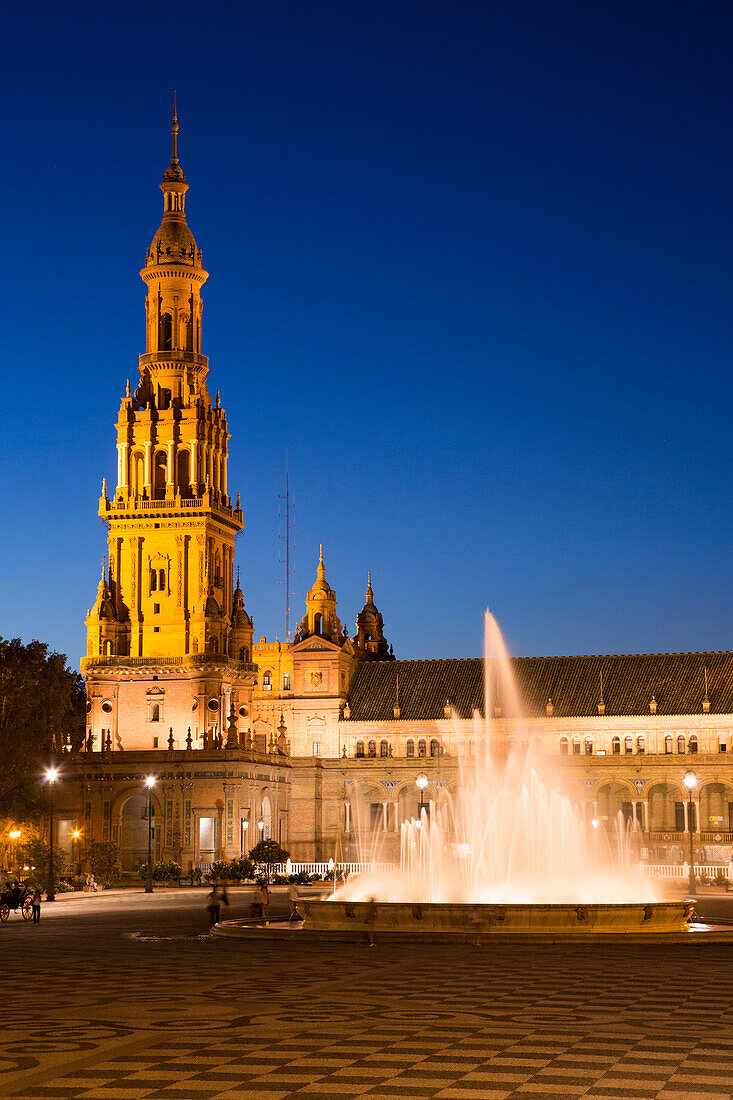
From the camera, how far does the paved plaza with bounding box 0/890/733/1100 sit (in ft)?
55.8

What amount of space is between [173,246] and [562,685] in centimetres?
4700

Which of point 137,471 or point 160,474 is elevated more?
point 137,471

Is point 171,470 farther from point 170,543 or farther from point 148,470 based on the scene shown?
point 170,543

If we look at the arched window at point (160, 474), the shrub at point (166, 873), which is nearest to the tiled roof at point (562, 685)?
the arched window at point (160, 474)

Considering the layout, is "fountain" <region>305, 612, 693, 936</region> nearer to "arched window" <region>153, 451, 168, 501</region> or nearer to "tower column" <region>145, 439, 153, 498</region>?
"tower column" <region>145, 439, 153, 498</region>

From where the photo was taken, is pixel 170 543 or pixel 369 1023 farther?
pixel 170 543

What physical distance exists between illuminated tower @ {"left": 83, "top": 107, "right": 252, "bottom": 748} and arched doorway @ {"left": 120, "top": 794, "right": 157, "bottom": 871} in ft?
20.6

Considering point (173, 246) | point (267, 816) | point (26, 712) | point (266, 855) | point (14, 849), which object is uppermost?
point (173, 246)

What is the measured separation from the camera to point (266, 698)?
120375 millimetres

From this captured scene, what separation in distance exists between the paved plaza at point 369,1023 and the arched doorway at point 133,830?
69.7 m

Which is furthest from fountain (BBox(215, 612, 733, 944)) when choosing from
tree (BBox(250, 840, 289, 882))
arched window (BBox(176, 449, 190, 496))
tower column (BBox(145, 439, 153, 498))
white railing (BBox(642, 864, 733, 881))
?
tower column (BBox(145, 439, 153, 498))

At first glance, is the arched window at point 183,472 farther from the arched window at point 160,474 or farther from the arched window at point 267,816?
the arched window at point 267,816

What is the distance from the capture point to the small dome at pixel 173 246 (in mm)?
120625

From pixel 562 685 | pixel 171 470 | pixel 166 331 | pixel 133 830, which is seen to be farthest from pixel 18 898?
pixel 166 331
